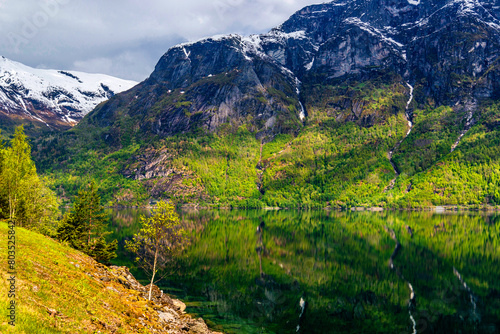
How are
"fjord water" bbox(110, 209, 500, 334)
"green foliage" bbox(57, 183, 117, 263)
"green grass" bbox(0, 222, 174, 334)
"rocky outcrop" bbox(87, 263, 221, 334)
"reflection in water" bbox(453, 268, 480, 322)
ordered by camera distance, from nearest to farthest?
"green grass" bbox(0, 222, 174, 334) < "rocky outcrop" bbox(87, 263, 221, 334) < "fjord water" bbox(110, 209, 500, 334) < "reflection in water" bbox(453, 268, 480, 322) < "green foliage" bbox(57, 183, 117, 263)

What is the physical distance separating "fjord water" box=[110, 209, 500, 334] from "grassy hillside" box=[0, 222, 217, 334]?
40.5 ft

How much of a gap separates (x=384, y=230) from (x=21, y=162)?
373ft

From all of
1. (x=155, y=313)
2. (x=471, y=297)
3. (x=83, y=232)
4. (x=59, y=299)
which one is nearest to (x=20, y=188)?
(x=83, y=232)

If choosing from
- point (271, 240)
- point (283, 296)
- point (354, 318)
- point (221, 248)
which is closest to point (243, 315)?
point (283, 296)

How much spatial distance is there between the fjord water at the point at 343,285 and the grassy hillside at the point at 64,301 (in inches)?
487

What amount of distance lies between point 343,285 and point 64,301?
44.7 m

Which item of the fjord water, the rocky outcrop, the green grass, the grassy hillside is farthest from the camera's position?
the fjord water

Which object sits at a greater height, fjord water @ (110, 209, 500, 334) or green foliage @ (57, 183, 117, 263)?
green foliage @ (57, 183, 117, 263)

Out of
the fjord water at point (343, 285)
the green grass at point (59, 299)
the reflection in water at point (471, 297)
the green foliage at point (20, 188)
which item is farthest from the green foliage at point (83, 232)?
the reflection in water at point (471, 297)

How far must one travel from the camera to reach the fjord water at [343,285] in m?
38.8

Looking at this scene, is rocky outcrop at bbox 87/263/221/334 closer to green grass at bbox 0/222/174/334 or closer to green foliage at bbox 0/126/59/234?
green grass at bbox 0/222/174/334

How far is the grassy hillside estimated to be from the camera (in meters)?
15.6

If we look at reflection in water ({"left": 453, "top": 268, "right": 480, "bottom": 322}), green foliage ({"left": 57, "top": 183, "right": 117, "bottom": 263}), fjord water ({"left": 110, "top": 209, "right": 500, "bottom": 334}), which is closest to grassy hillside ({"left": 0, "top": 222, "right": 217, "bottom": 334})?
A: green foliage ({"left": 57, "top": 183, "right": 117, "bottom": 263})

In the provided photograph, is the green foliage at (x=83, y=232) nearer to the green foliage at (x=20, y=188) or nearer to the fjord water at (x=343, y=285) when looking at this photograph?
the green foliage at (x=20, y=188)
